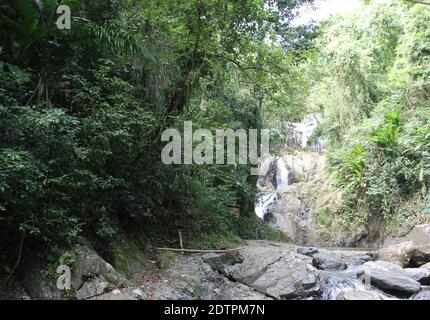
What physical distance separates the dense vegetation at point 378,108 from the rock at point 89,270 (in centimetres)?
968

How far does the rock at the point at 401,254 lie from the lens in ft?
28.3

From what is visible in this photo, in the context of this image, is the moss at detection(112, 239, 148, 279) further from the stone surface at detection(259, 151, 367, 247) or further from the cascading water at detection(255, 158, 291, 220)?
the cascading water at detection(255, 158, 291, 220)

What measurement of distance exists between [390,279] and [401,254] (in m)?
2.13

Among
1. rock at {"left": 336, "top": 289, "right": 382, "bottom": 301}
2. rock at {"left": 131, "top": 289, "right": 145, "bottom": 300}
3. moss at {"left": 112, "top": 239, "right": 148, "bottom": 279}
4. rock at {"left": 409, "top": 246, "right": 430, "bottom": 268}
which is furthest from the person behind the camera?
rock at {"left": 409, "top": 246, "right": 430, "bottom": 268}

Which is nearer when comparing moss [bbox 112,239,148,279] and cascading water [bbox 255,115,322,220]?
moss [bbox 112,239,148,279]

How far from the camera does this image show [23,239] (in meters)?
4.56

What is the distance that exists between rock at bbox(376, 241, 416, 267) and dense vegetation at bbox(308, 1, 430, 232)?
9.14ft

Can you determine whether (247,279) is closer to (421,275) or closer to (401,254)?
(421,275)

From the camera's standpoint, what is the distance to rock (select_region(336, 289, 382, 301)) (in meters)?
6.19

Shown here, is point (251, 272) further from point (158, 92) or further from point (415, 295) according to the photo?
point (158, 92)

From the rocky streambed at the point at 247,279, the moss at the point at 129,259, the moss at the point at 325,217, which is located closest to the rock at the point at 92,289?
the rocky streambed at the point at 247,279

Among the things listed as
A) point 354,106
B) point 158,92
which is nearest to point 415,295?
point 158,92

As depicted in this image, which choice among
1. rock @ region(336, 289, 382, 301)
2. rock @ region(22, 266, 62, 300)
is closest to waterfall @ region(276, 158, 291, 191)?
rock @ region(336, 289, 382, 301)

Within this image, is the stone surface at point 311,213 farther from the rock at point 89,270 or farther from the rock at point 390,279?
the rock at point 89,270
